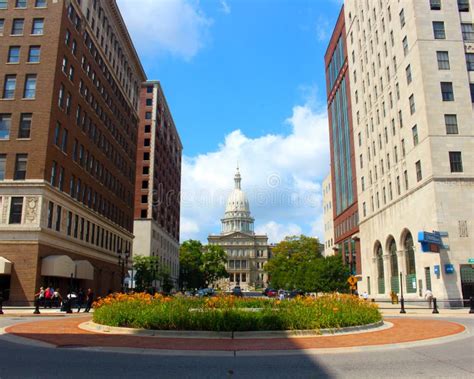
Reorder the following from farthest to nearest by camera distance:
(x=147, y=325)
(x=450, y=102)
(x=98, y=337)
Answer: (x=450, y=102), (x=147, y=325), (x=98, y=337)

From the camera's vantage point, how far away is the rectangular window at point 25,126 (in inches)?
1635

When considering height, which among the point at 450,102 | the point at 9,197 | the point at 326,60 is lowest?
the point at 9,197


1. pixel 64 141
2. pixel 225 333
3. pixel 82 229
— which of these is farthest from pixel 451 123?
pixel 82 229

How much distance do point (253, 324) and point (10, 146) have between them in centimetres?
3322

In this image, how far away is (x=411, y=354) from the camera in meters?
13.1

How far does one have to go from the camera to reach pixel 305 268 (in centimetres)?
7869

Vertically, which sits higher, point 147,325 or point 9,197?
point 9,197

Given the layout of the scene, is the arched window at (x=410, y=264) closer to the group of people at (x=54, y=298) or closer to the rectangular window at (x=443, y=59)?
the rectangular window at (x=443, y=59)

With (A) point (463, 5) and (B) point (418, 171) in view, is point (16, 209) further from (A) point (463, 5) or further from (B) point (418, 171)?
(A) point (463, 5)

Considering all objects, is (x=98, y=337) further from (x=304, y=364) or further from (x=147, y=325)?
(x=304, y=364)

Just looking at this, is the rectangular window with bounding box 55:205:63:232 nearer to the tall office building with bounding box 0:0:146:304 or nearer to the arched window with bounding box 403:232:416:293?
the tall office building with bounding box 0:0:146:304

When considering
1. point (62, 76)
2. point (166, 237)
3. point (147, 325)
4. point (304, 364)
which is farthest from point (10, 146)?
point (166, 237)

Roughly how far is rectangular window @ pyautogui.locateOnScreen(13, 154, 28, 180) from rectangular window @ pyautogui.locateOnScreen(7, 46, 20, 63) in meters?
9.81

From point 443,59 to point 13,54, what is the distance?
41.9m
